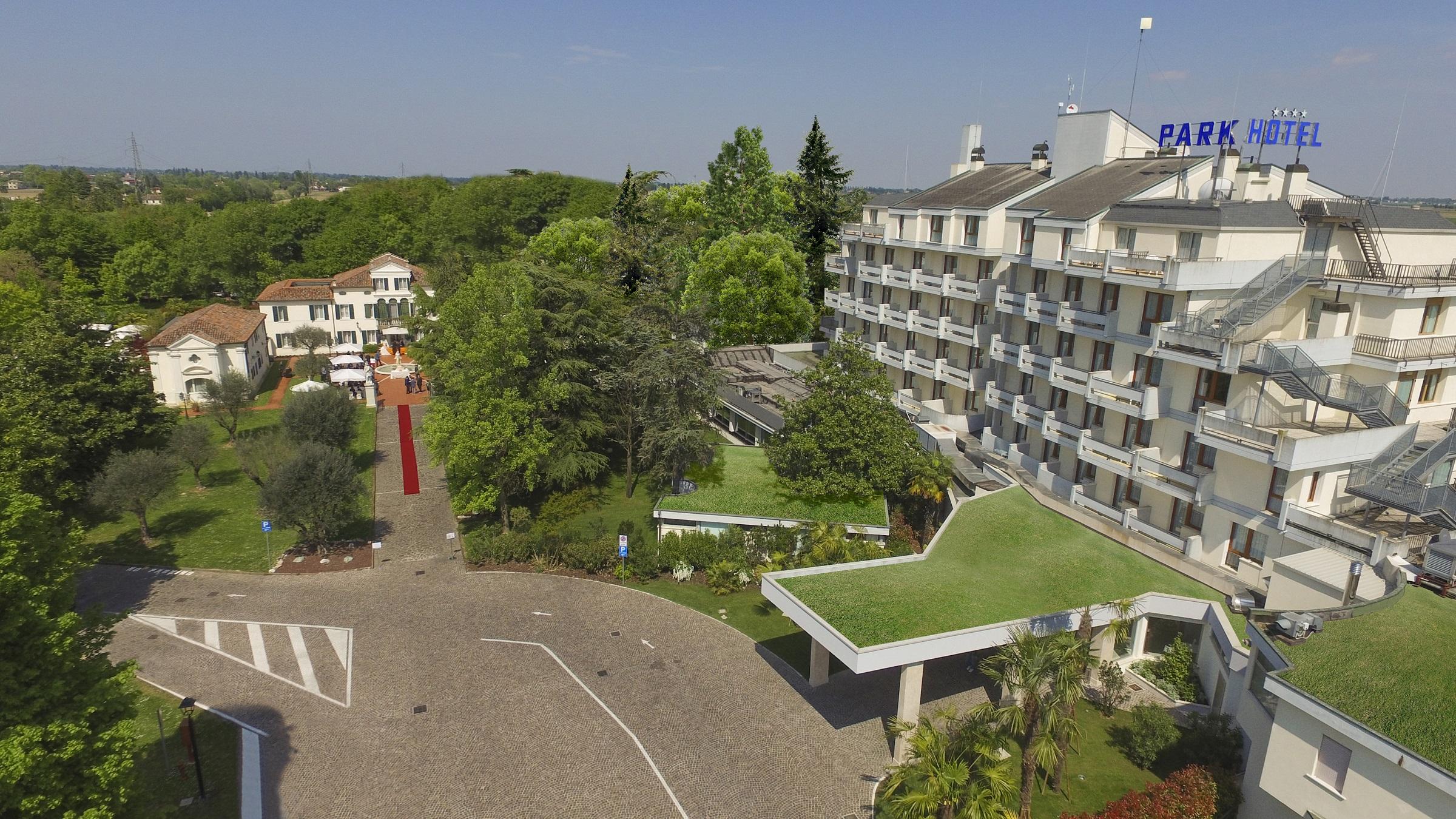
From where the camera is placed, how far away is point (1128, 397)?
2814 cm

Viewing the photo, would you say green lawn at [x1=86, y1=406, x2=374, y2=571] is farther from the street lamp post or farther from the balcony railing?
the balcony railing

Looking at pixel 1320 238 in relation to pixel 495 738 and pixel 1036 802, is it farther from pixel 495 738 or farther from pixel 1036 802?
pixel 495 738

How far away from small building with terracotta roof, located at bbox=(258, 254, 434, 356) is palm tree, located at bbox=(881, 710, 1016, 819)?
225 feet

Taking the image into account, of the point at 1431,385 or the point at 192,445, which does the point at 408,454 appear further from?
the point at 1431,385

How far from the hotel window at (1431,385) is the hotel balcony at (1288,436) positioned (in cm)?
364

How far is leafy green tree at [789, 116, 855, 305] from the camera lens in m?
62.7

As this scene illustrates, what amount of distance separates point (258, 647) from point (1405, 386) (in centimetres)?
4090

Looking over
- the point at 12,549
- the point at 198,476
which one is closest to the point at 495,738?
the point at 12,549

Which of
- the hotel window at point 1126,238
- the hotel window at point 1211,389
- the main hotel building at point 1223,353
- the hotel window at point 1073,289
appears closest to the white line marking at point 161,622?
the main hotel building at point 1223,353

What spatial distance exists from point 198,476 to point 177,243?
70925 mm

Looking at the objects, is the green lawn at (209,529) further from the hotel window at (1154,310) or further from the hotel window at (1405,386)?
the hotel window at (1405,386)

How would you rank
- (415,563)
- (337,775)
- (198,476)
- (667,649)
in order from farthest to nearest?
(198,476) < (415,563) < (667,649) < (337,775)

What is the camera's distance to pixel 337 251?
93438 millimetres

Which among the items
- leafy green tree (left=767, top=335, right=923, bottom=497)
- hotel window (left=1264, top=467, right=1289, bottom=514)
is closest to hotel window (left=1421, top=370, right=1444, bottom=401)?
hotel window (left=1264, top=467, right=1289, bottom=514)
